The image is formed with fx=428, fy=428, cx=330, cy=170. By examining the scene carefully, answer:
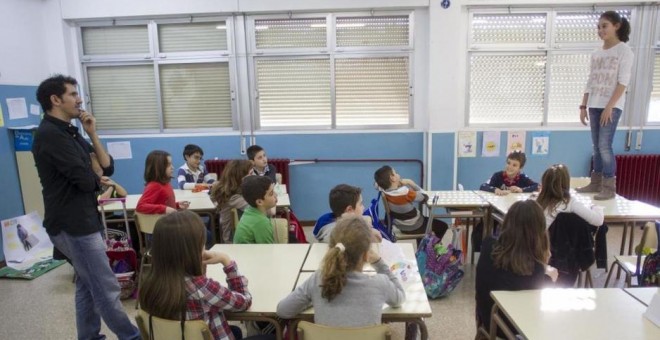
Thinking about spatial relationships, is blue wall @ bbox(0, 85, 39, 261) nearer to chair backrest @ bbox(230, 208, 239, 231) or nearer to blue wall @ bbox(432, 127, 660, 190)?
chair backrest @ bbox(230, 208, 239, 231)

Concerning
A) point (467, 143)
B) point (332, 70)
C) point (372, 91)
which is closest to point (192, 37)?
point (332, 70)

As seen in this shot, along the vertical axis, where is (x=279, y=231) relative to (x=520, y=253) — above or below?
below

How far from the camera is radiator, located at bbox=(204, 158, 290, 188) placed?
5.12 metres

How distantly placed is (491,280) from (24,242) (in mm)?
4487

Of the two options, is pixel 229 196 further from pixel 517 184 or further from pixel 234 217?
pixel 517 184

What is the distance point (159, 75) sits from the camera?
206 inches

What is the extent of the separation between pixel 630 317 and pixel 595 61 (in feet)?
8.23

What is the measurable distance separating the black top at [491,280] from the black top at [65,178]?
1967mm

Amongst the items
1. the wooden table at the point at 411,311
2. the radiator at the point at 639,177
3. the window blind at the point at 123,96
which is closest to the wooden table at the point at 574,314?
the wooden table at the point at 411,311

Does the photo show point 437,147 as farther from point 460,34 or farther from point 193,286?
point 193,286

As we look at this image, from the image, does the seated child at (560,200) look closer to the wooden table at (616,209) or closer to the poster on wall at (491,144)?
the wooden table at (616,209)

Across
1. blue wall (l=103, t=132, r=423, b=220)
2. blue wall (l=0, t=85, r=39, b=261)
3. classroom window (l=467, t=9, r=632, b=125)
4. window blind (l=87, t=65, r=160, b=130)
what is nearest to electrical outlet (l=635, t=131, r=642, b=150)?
classroom window (l=467, t=9, r=632, b=125)

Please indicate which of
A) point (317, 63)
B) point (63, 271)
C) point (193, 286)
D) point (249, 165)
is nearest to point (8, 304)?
point (63, 271)

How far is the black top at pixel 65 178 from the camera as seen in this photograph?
205 cm
